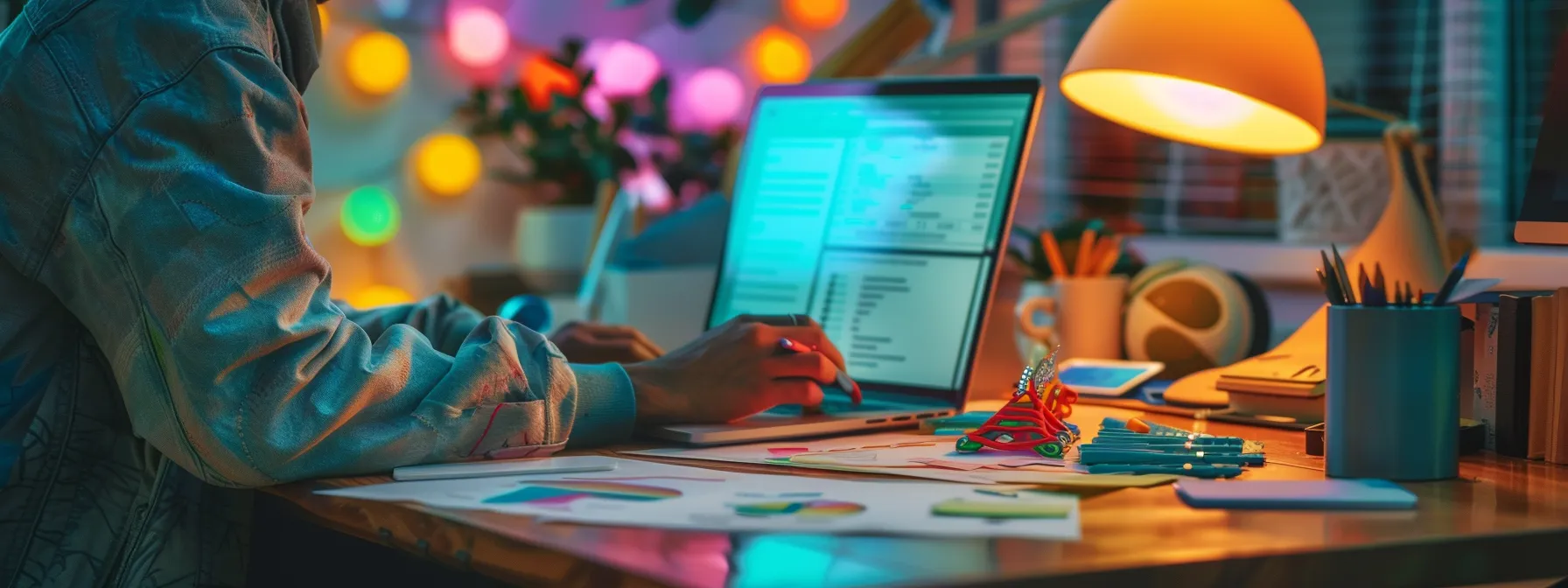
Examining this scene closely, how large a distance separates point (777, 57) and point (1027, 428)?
2.40 meters

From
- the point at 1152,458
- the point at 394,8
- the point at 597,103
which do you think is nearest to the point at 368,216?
the point at 394,8

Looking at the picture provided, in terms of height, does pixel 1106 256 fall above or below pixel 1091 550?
above

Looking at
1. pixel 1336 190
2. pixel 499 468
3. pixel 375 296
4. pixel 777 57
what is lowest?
pixel 499 468

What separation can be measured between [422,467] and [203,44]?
11.1 inches

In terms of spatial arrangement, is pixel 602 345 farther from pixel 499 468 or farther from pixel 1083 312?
pixel 1083 312

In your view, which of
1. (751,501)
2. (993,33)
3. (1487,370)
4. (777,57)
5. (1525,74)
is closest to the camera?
(751,501)

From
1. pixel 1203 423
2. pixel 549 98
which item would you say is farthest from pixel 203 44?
pixel 549 98

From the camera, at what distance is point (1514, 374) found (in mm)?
947

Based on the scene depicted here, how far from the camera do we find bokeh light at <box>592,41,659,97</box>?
2939 mm

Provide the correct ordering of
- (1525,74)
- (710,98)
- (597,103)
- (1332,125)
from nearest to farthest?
1. (1525,74)
2. (1332,125)
3. (597,103)
4. (710,98)

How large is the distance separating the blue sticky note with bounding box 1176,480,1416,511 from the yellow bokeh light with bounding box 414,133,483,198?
2.23m

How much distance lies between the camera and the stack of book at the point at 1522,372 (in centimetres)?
91

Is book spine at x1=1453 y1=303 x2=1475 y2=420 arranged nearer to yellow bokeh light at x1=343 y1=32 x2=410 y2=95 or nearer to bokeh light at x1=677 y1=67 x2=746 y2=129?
yellow bokeh light at x1=343 y1=32 x2=410 y2=95

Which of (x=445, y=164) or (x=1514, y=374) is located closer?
(x=1514, y=374)
